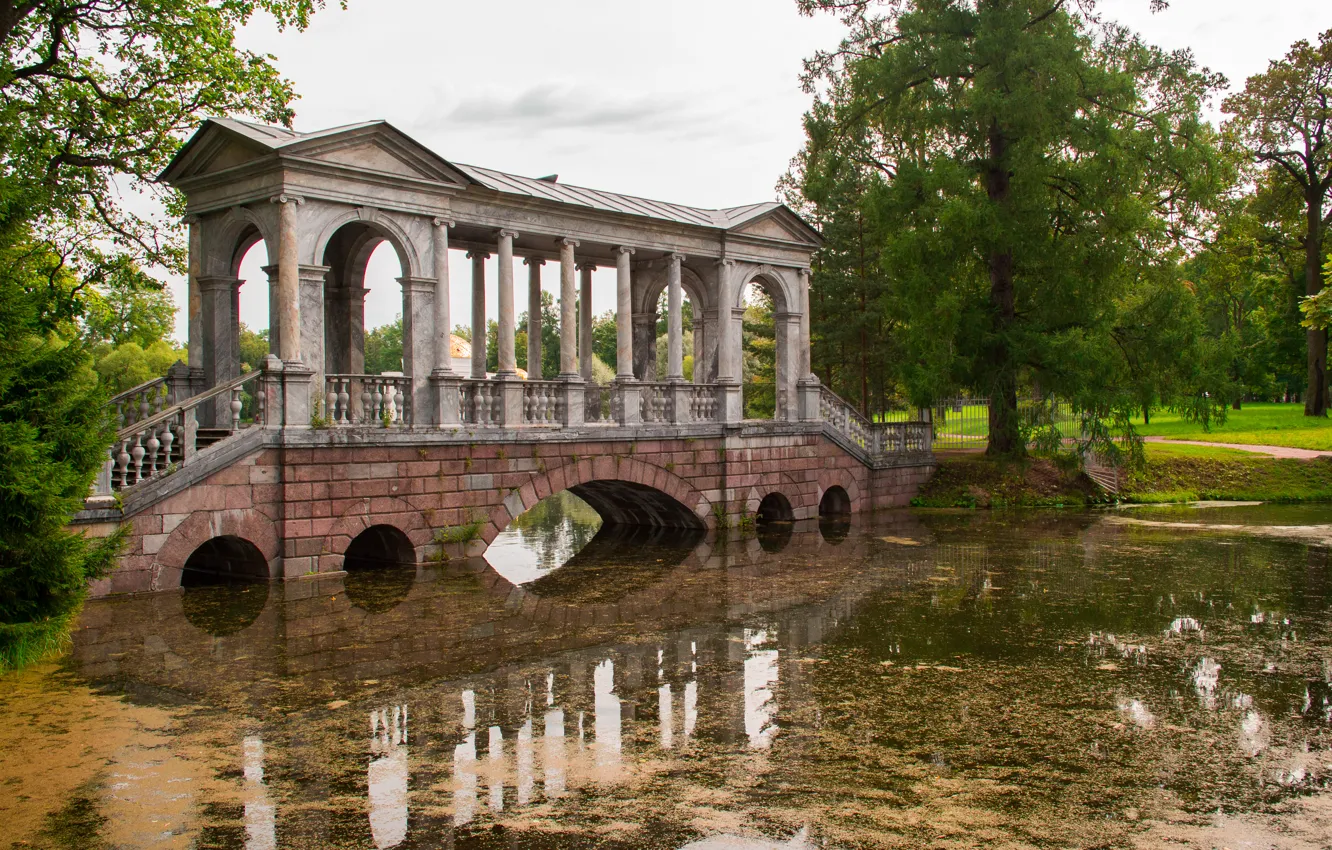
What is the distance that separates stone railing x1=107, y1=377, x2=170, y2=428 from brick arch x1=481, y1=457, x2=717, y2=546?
190 inches

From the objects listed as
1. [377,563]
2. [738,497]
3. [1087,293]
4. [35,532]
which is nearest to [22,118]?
[377,563]

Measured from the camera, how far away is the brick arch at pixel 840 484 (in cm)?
2148

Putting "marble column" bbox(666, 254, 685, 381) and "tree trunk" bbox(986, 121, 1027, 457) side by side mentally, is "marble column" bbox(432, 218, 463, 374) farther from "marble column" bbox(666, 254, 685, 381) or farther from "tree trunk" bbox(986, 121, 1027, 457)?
"tree trunk" bbox(986, 121, 1027, 457)

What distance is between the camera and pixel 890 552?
1648 centimetres

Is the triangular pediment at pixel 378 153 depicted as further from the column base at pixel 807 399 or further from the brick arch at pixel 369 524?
the column base at pixel 807 399

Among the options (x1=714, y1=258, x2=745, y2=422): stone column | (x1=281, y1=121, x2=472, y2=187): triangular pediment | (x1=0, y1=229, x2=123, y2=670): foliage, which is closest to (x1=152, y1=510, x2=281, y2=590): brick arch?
(x1=0, y1=229, x2=123, y2=670): foliage

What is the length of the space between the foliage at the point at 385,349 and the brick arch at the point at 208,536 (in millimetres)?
72777

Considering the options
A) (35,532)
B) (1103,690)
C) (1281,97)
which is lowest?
(1103,690)

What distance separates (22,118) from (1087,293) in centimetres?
1953

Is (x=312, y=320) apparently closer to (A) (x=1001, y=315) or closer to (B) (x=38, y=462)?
(B) (x=38, y=462)

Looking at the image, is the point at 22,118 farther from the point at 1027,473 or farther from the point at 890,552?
the point at 1027,473

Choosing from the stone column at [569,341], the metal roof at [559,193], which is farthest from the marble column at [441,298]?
the stone column at [569,341]

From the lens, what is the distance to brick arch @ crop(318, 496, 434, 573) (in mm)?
13953

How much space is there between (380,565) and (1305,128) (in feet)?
108
